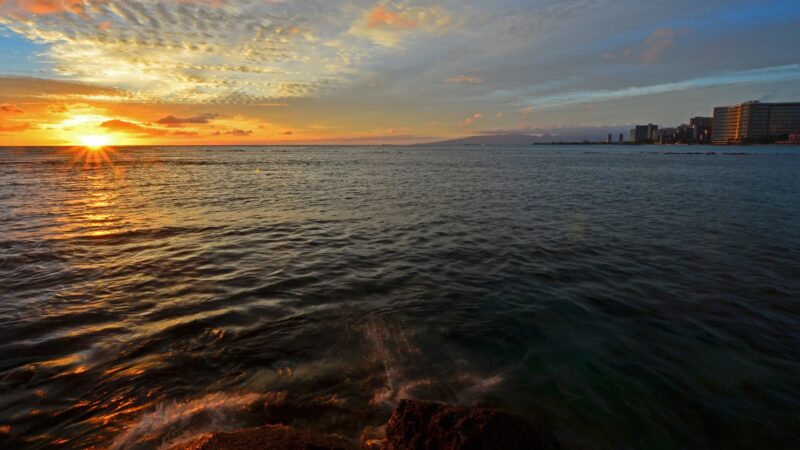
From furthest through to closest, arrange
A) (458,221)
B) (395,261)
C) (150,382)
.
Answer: (458,221) → (395,261) → (150,382)

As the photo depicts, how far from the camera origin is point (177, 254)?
49.8 ft

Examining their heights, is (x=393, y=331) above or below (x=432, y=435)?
below

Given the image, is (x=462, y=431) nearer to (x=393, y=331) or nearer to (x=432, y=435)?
(x=432, y=435)

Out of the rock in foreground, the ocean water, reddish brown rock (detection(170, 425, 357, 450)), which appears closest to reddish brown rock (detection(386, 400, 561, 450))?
the rock in foreground

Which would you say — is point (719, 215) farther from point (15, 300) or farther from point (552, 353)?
point (15, 300)

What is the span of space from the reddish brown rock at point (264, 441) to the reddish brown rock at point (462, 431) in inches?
31.9

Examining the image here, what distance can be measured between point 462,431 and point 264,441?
7.51 feet

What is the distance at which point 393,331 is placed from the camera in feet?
29.6

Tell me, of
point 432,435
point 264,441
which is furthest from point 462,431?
point 264,441

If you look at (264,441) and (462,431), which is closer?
(462,431)

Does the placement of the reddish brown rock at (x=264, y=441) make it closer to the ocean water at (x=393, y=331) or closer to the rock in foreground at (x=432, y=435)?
the rock in foreground at (x=432, y=435)

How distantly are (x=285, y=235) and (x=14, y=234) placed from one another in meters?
12.5

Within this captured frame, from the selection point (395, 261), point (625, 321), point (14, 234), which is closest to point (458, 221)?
point (395, 261)

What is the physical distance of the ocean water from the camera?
6.23 metres
